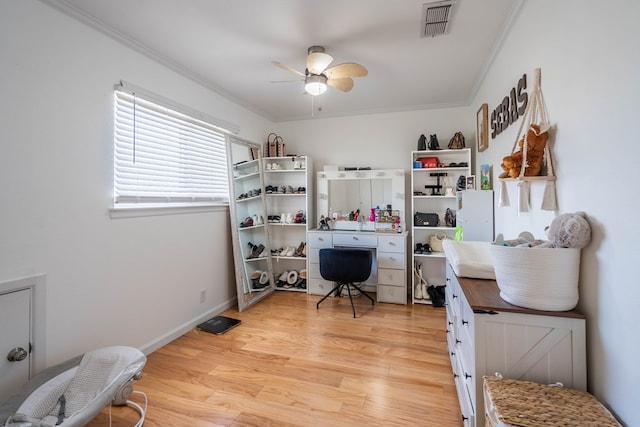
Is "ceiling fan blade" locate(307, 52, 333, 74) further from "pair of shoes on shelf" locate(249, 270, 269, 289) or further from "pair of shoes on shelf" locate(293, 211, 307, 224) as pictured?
"pair of shoes on shelf" locate(249, 270, 269, 289)

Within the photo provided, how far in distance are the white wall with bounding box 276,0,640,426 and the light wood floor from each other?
960mm

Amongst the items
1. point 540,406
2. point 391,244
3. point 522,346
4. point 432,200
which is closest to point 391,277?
point 391,244

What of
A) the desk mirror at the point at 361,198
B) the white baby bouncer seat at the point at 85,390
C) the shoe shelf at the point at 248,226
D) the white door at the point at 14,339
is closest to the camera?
the white baby bouncer seat at the point at 85,390

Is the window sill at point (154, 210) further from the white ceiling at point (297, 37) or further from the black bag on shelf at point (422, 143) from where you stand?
the black bag on shelf at point (422, 143)

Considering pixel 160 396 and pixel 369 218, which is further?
pixel 369 218

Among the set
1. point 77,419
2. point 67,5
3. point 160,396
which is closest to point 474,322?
point 77,419

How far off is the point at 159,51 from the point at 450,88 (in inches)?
116

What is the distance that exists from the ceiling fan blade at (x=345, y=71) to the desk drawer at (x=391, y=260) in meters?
2.08

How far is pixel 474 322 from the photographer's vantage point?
3.89 ft

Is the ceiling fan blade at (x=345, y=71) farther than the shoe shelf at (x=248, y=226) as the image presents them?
No

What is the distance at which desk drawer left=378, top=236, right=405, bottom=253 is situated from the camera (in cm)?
336

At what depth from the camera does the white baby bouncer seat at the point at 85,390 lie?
130cm

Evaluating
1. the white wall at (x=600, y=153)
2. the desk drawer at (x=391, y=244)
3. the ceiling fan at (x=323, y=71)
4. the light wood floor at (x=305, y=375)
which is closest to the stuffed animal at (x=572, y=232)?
the white wall at (x=600, y=153)

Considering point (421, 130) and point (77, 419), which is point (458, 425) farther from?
point (421, 130)
